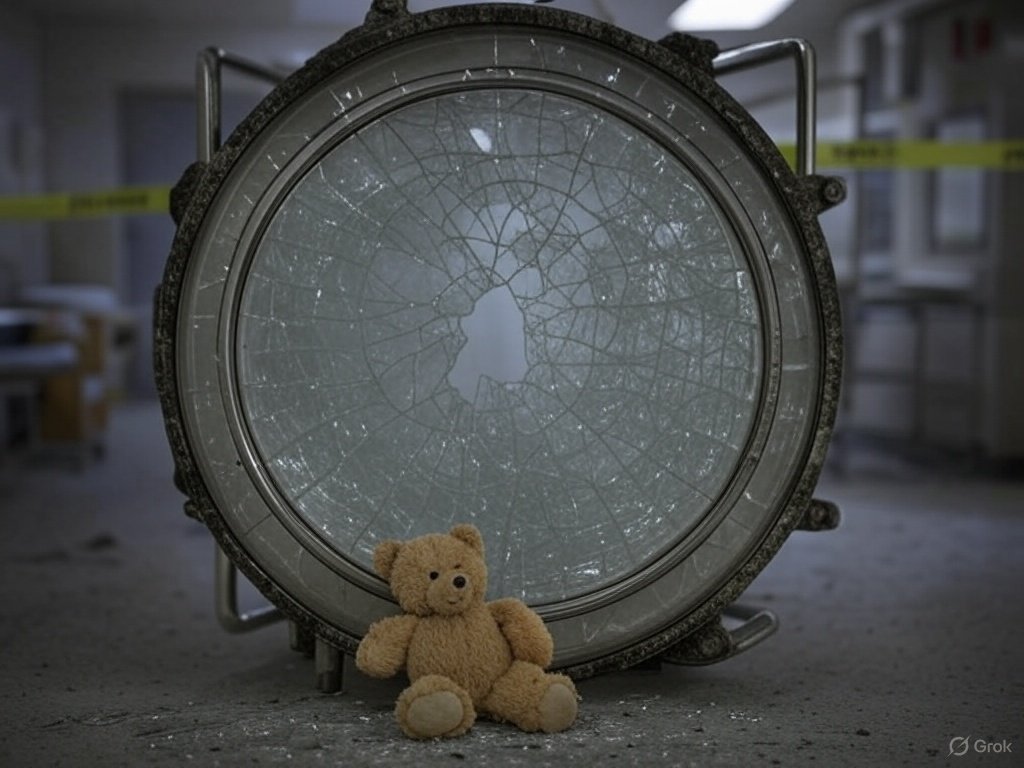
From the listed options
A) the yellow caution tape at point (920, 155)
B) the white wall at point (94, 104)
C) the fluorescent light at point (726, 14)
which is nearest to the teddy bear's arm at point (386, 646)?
the fluorescent light at point (726, 14)

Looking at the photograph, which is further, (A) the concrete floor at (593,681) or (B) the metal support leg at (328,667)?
(B) the metal support leg at (328,667)

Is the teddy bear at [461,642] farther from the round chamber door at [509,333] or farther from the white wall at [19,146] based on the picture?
the white wall at [19,146]

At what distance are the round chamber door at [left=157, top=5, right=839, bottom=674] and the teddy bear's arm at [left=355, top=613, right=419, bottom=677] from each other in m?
0.05

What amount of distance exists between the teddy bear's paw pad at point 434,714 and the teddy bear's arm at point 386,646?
6cm

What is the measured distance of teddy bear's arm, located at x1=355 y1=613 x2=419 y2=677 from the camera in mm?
1312

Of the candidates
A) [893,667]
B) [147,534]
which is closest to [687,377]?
[893,667]

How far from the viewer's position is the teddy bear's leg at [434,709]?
1269 mm

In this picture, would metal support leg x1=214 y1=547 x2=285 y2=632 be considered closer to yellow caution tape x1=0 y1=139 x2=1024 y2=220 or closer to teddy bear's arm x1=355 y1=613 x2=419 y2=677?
teddy bear's arm x1=355 y1=613 x2=419 y2=677

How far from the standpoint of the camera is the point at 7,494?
11.7 feet

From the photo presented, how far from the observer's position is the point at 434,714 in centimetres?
127

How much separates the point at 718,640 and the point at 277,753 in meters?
0.53

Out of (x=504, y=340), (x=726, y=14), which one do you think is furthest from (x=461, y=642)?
(x=726, y=14)

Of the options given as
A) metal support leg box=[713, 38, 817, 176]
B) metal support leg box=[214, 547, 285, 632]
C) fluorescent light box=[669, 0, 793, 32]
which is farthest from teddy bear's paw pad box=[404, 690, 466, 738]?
fluorescent light box=[669, 0, 793, 32]

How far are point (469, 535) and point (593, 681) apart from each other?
35cm
